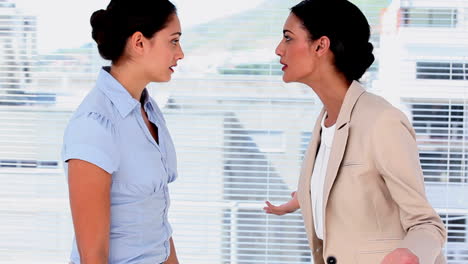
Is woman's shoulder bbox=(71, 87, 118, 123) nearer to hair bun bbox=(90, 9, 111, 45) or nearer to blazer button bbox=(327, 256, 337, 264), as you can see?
hair bun bbox=(90, 9, 111, 45)

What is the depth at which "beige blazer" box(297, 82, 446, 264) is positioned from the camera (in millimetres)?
1708

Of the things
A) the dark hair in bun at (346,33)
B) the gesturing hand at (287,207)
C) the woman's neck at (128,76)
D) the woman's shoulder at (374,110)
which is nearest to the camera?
the woman's shoulder at (374,110)

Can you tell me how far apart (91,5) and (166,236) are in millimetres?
1913

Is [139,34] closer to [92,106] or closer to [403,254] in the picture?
[92,106]

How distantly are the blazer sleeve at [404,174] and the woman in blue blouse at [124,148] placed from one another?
590 millimetres

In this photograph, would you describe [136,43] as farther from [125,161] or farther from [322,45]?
[322,45]

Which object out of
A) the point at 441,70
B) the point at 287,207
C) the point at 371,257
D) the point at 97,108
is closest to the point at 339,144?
the point at 371,257

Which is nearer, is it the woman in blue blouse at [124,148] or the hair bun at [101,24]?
the woman in blue blouse at [124,148]

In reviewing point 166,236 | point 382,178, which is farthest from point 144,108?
point 382,178

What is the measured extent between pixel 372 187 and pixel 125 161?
66 centimetres

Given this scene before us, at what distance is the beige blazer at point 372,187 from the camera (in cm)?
171

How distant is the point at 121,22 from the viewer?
1.83 metres

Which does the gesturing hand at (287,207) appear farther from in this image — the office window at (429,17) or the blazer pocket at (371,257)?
the office window at (429,17)

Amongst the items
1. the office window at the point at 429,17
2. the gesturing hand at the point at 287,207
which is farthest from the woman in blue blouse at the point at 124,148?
the office window at the point at 429,17
